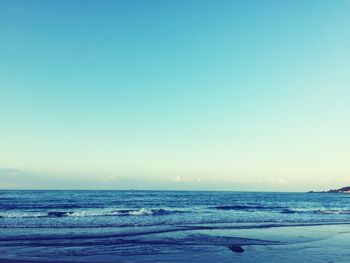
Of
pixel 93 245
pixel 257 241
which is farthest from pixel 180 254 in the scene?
pixel 257 241

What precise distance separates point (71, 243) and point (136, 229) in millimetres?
5822

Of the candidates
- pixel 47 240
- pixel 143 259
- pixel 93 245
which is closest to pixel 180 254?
pixel 143 259

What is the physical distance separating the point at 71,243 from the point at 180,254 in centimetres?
535

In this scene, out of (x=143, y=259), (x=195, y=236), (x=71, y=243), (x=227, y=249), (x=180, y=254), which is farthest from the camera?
(x=195, y=236)

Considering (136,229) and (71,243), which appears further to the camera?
(136,229)

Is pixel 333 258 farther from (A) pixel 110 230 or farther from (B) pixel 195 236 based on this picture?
(A) pixel 110 230

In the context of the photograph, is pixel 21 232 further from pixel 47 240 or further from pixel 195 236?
pixel 195 236

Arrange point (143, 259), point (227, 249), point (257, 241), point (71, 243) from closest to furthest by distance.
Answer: point (143, 259) → point (227, 249) → point (71, 243) → point (257, 241)

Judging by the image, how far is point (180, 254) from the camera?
44.7ft

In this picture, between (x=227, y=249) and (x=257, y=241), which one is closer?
(x=227, y=249)

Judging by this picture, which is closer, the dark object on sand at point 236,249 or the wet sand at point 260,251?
the wet sand at point 260,251

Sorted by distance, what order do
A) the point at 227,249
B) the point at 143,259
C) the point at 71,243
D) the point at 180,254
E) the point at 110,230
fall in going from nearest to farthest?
1. the point at 143,259
2. the point at 180,254
3. the point at 227,249
4. the point at 71,243
5. the point at 110,230

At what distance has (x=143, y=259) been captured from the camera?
1245 centimetres

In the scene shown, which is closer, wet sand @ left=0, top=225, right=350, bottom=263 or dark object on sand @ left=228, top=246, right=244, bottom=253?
wet sand @ left=0, top=225, right=350, bottom=263
